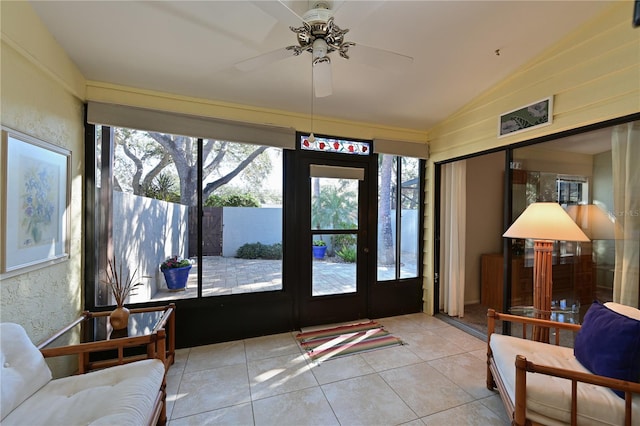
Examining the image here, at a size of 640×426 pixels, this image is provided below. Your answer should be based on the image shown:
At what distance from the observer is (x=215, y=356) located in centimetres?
264

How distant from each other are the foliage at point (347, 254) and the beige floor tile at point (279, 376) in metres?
1.28

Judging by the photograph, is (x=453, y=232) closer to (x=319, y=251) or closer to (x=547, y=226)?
(x=547, y=226)

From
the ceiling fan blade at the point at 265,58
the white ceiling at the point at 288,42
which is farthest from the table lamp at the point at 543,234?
the ceiling fan blade at the point at 265,58

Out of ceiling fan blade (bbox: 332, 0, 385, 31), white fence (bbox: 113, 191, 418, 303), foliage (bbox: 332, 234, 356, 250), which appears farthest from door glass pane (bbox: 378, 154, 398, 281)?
ceiling fan blade (bbox: 332, 0, 385, 31)

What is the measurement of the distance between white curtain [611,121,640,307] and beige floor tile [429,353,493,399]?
3.90 ft

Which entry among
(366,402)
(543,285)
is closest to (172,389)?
(366,402)

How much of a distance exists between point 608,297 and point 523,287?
2.53 feet

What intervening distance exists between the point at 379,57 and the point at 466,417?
252 cm

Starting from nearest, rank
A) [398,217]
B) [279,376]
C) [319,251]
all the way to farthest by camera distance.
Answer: [279,376], [319,251], [398,217]

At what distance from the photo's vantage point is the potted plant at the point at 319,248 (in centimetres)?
335

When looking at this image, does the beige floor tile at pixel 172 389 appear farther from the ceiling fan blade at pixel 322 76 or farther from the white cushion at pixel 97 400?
the ceiling fan blade at pixel 322 76

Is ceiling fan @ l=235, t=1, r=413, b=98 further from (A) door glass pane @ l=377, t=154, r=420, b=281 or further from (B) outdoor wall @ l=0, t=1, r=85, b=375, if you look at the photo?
(A) door glass pane @ l=377, t=154, r=420, b=281

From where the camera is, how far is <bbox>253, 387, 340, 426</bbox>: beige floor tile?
1805mm

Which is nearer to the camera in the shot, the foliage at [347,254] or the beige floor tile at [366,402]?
the beige floor tile at [366,402]
